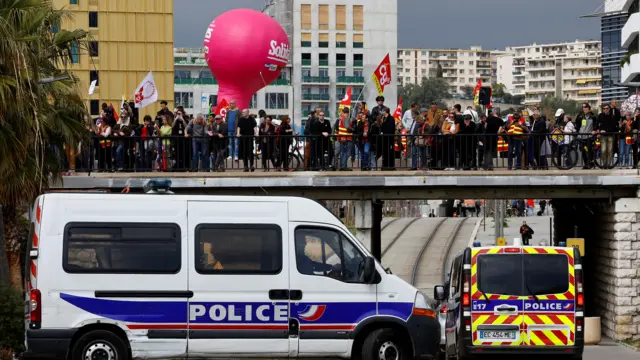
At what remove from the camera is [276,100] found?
13162 cm

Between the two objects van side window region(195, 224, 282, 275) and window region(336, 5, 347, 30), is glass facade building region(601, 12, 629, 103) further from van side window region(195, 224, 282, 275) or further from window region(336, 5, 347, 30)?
van side window region(195, 224, 282, 275)

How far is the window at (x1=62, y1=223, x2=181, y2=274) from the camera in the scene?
54.4 ft

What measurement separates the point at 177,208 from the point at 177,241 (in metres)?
0.45

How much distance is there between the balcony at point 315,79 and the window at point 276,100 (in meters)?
3.34

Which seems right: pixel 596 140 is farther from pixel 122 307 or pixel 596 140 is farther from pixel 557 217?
pixel 122 307

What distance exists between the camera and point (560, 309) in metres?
18.5

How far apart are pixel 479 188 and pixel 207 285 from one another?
13.5 meters

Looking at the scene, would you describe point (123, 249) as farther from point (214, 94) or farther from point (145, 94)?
point (214, 94)

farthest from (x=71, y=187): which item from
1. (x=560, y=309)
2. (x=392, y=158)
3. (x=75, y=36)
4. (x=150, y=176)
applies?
(x=560, y=309)

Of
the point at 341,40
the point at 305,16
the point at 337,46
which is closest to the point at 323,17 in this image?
the point at 305,16

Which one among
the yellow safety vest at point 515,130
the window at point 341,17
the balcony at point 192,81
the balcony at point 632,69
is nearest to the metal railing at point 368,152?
the yellow safety vest at point 515,130

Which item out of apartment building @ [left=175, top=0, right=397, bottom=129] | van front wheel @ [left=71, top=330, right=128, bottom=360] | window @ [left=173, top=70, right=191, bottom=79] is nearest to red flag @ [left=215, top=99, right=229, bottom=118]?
van front wheel @ [left=71, top=330, right=128, bottom=360]

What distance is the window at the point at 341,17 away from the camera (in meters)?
132

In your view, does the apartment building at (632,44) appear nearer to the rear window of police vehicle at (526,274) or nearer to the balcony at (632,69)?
the balcony at (632,69)
